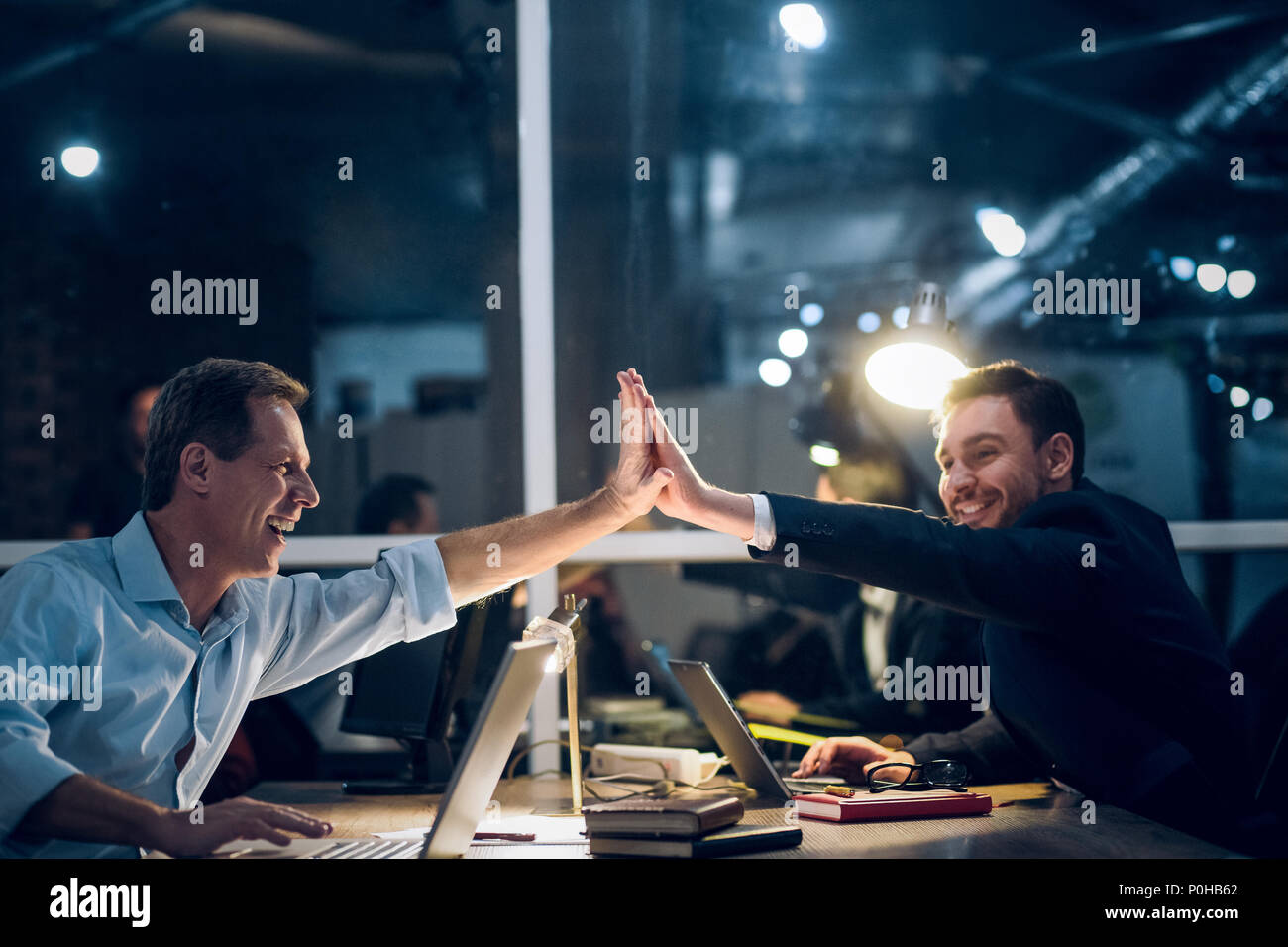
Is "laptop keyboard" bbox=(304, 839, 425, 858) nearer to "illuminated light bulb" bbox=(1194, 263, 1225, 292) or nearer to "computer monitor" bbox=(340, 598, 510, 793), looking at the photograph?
"computer monitor" bbox=(340, 598, 510, 793)

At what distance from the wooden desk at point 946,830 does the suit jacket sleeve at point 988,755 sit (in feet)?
0.14

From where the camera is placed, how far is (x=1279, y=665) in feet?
8.16

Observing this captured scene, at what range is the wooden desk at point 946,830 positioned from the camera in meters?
1.75

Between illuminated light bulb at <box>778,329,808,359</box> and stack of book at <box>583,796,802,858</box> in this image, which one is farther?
illuminated light bulb at <box>778,329,808,359</box>

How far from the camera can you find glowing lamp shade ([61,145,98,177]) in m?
3.46

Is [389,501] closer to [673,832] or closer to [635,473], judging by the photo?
[635,473]

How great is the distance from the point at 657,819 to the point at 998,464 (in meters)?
1.33

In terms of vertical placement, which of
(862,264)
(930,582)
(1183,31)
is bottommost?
(930,582)

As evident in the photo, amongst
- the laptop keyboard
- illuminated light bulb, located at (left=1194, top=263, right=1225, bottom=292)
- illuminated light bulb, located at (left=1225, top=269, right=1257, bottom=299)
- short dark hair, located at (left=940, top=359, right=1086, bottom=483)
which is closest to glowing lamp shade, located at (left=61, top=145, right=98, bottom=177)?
the laptop keyboard

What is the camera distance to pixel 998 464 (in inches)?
100

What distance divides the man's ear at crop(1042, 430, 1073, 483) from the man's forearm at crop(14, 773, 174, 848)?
2.07m
